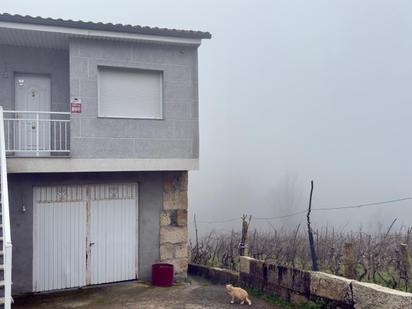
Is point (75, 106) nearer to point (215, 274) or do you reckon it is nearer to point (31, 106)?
point (31, 106)

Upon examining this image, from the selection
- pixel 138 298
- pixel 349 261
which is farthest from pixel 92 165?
pixel 349 261

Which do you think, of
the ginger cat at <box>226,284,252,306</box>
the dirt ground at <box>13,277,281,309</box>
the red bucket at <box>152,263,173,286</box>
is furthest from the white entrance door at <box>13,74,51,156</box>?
the ginger cat at <box>226,284,252,306</box>

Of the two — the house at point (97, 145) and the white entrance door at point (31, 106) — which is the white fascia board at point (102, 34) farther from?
the white entrance door at point (31, 106)

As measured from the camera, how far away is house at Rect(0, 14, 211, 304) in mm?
10516

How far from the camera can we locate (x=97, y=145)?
10641mm

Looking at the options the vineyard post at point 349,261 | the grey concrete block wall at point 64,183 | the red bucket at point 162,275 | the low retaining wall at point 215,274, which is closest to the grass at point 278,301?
the vineyard post at point 349,261

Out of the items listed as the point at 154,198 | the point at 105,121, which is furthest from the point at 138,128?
the point at 154,198

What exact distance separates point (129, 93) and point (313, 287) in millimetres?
6316

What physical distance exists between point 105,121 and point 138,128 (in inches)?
33.0

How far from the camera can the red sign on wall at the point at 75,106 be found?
409 inches

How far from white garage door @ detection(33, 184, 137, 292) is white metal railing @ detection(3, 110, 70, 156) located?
1137mm

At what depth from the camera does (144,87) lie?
11.3 m

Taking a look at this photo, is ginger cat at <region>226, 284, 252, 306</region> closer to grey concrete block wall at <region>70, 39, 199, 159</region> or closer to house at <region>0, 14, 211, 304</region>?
house at <region>0, 14, 211, 304</region>

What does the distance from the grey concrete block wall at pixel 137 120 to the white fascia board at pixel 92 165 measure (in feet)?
0.47
